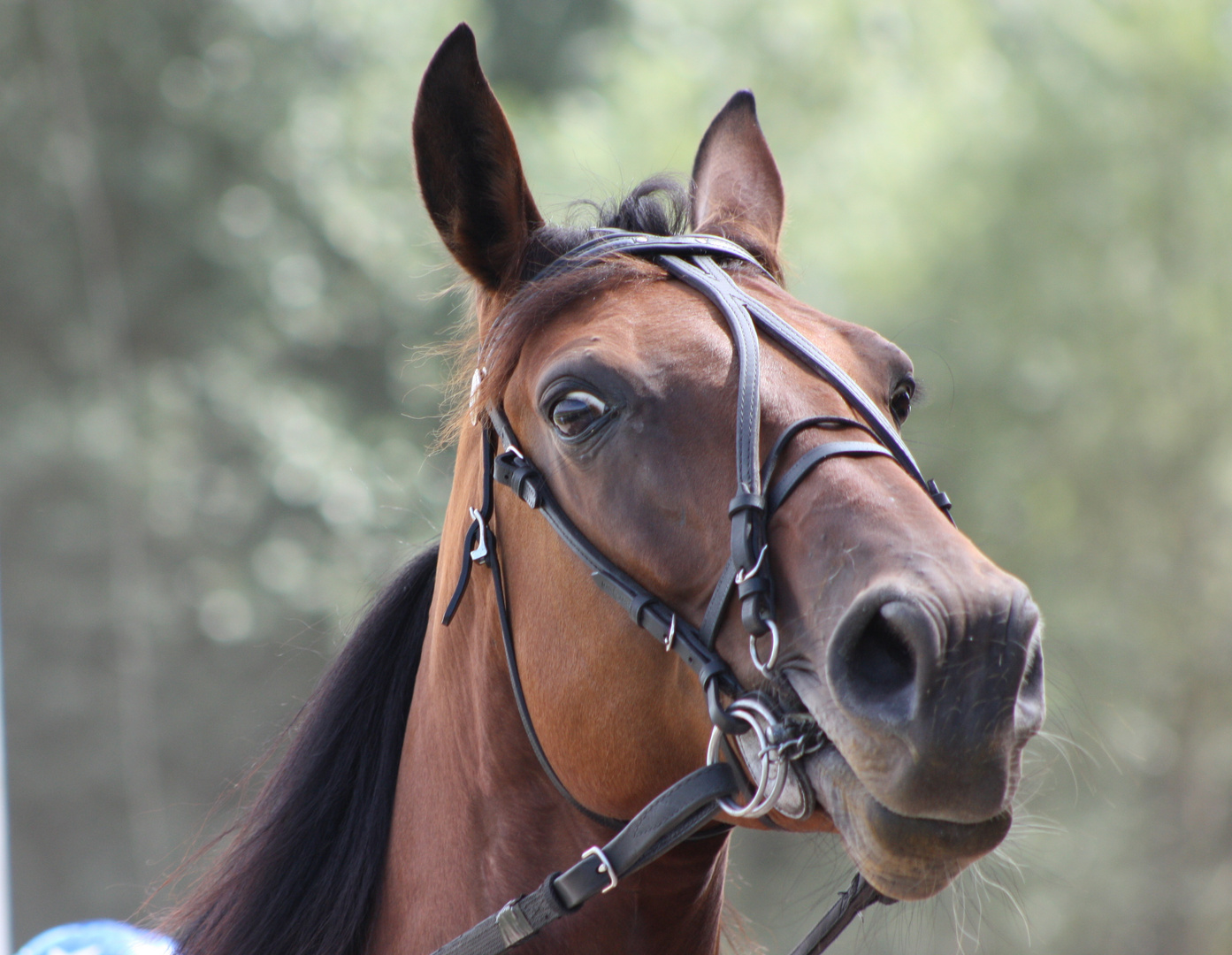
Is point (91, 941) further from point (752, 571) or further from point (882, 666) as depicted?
point (882, 666)

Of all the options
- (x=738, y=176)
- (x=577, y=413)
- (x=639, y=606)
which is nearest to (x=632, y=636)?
(x=639, y=606)

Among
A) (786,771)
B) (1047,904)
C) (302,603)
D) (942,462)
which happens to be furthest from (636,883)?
(302,603)

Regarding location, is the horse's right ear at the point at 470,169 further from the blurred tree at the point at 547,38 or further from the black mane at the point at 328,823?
the blurred tree at the point at 547,38

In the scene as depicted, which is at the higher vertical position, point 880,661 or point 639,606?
point 639,606

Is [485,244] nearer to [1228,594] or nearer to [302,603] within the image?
[1228,594]

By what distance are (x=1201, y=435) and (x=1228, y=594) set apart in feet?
4.84

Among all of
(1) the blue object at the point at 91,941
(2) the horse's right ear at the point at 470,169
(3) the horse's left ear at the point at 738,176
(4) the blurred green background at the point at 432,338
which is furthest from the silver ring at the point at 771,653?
(4) the blurred green background at the point at 432,338

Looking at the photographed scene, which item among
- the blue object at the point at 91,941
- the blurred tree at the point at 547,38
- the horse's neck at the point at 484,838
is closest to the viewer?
the horse's neck at the point at 484,838

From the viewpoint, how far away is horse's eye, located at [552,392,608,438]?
6.12 ft

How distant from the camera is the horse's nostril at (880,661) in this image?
1.47 metres

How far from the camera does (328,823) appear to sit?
223 cm

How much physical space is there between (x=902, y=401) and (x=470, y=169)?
96 cm

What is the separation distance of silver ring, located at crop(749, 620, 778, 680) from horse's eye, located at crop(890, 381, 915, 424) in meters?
0.64

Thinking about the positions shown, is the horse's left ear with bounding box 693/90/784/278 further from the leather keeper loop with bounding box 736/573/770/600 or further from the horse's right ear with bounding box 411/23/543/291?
the leather keeper loop with bounding box 736/573/770/600
